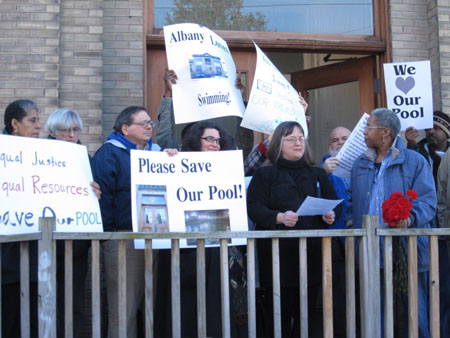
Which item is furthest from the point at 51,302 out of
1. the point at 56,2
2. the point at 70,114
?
the point at 56,2

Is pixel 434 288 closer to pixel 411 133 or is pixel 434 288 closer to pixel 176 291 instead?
pixel 176 291

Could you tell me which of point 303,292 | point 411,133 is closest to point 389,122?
point 411,133

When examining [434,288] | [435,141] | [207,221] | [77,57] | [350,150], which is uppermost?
[77,57]

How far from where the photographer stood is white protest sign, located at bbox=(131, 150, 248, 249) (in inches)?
177

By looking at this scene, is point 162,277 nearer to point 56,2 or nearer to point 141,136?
point 141,136

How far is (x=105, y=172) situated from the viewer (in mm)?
4973

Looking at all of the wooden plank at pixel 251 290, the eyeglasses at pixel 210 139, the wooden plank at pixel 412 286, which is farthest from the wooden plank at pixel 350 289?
the eyeglasses at pixel 210 139

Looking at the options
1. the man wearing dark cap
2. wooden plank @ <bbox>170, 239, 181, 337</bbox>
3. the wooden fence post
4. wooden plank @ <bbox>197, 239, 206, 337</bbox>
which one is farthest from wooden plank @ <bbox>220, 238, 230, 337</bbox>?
the man wearing dark cap

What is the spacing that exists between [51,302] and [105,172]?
1.21 metres

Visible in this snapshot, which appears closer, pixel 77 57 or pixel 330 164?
pixel 330 164

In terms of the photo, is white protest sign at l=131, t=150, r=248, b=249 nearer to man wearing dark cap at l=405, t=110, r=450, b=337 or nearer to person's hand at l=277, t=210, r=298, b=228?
person's hand at l=277, t=210, r=298, b=228

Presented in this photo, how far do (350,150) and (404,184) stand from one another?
24.5 inches

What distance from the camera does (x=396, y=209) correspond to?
183 inches

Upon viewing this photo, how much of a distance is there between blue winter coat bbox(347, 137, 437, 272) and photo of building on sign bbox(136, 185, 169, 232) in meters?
1.71
